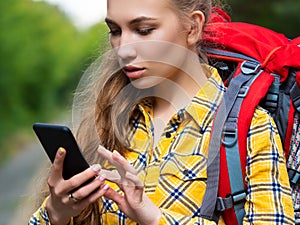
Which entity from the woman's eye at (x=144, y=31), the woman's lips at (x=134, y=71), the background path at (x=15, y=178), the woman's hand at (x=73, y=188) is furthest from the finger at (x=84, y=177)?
the background path at (x=15, y=178)

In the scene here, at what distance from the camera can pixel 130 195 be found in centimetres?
256

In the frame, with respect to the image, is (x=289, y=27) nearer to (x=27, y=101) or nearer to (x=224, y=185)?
(x=224, y=185)

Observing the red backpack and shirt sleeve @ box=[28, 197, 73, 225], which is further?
shirt sleeve @ box=[28, 197, 73, 225]

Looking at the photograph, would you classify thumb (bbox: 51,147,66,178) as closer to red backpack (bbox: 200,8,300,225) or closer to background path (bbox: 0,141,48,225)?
red backpack (bbox: 200,8,300,225)

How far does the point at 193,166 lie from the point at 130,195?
11.6 inches

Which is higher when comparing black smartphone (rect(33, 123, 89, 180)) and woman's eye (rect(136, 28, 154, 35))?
woman's eye (rect(136, 28, 154, 35))

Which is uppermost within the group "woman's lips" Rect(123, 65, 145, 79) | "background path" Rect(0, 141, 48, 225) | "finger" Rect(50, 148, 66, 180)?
"woman's lips" Rect(123, 65, 145, 79)

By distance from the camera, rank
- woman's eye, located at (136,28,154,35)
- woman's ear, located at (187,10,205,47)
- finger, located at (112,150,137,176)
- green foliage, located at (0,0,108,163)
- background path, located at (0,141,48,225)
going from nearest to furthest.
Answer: finger, located at (112,150,137,176) → woman's eye, located at (136,28,154,35) → woman's ear, located at (187,10,205,47) → background path, located at (0,141,48,225) → green foliage, located at (0,0,108,163)

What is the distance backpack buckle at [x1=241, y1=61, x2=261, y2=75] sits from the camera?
2846mm

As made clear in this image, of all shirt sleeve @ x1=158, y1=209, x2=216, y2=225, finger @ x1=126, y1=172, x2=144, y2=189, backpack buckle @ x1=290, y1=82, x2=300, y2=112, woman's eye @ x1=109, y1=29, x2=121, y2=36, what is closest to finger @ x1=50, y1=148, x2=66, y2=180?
finger @ x1=126, y1=172, x2=144, y2=189

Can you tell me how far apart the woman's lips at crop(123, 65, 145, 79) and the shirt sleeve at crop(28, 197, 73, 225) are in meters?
0.54

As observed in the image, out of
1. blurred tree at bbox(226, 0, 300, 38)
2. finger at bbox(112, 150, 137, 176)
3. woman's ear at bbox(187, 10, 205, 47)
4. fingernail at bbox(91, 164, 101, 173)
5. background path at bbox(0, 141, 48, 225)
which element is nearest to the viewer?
finger at bbox(112, 150, 137, 176)

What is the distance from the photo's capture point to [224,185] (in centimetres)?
266

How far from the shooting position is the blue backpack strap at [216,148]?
268 centimetres
